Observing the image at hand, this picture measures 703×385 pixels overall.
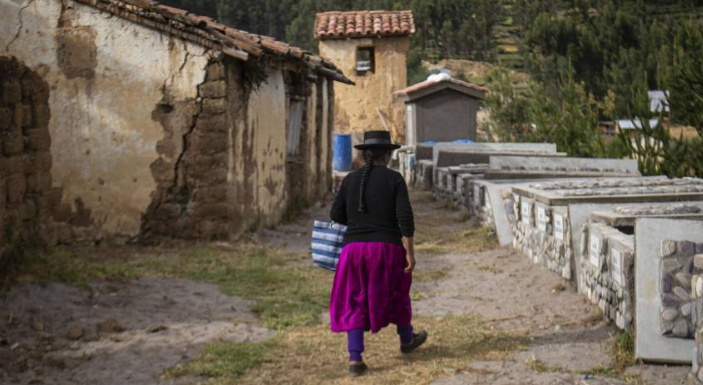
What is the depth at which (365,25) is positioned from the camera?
27.5m

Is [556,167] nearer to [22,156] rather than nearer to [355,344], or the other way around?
[22,156]

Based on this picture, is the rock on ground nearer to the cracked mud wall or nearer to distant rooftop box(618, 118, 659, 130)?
the cracked mud wall

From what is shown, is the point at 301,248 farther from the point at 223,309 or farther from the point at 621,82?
the point at 621,82

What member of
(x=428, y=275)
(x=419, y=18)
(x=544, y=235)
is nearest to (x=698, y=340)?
(x=544, y=235)

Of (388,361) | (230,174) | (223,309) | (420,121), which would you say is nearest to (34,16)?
(230,174)

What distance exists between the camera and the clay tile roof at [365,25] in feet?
88.8

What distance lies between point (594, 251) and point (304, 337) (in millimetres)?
2331

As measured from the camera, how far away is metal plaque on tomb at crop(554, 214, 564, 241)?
8641 millimetres

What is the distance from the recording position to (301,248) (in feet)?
38.1

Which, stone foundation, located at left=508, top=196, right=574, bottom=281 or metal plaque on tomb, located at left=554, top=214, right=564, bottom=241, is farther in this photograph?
metal plaque on tomb, located at left=554, top=214, right=564, bottom=241

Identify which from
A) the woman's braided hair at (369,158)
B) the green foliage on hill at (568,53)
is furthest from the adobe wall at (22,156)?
the green foliage on hill at (568,53)

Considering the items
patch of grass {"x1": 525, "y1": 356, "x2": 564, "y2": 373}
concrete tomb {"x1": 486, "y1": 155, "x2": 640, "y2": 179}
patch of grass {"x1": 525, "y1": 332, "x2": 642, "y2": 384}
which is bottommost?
patch of grass {"x1": 525, "y1": 356, "x2": 564, "y2": 373}

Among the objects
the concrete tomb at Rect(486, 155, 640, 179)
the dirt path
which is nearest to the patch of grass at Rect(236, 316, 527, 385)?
the dirt path

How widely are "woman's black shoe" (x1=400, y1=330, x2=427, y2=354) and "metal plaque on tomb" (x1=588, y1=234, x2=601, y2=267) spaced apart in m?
1.63
